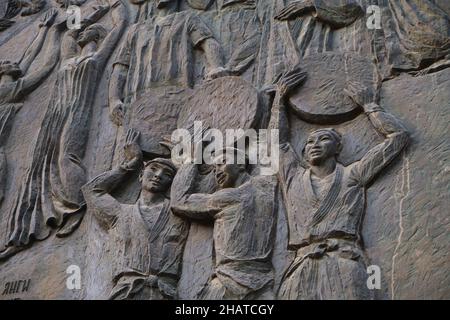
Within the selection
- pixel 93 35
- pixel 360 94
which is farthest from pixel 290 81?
pixel 93 35

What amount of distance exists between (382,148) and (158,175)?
1.87 meters

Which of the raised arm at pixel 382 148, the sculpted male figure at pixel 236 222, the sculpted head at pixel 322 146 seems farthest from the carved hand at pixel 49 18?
the raised arm at pixel 382 148

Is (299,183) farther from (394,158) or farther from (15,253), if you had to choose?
(15,253)

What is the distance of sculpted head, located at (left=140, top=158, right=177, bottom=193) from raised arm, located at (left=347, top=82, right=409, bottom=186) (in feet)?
5.14

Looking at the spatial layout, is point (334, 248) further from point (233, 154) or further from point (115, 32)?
point (115, 32)

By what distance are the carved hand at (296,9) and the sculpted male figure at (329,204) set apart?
3.67ft

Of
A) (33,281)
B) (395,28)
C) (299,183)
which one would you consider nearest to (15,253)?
(33,281)

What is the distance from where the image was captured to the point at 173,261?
752 cm

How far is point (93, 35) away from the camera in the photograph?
30.9ft

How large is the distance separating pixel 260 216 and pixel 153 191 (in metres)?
1.01

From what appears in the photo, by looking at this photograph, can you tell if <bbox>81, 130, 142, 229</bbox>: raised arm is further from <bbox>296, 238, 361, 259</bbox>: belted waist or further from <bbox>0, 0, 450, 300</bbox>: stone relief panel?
<bbox>296, 238, 361, 259</bbox>: belted waist

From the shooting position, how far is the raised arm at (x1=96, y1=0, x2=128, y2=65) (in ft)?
30.2

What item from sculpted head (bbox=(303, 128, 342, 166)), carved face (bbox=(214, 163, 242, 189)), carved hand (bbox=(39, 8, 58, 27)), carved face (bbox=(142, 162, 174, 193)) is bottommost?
carved face (bbox=(142, 162, 174, 193))

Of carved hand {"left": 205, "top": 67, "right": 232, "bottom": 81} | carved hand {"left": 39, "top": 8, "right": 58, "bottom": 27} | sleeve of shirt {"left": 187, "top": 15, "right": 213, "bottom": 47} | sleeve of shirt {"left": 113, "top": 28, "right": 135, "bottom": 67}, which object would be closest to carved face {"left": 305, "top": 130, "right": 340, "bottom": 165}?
carved hand {"left": 205, "top": 67, "right": 232, "bottom": 81}
